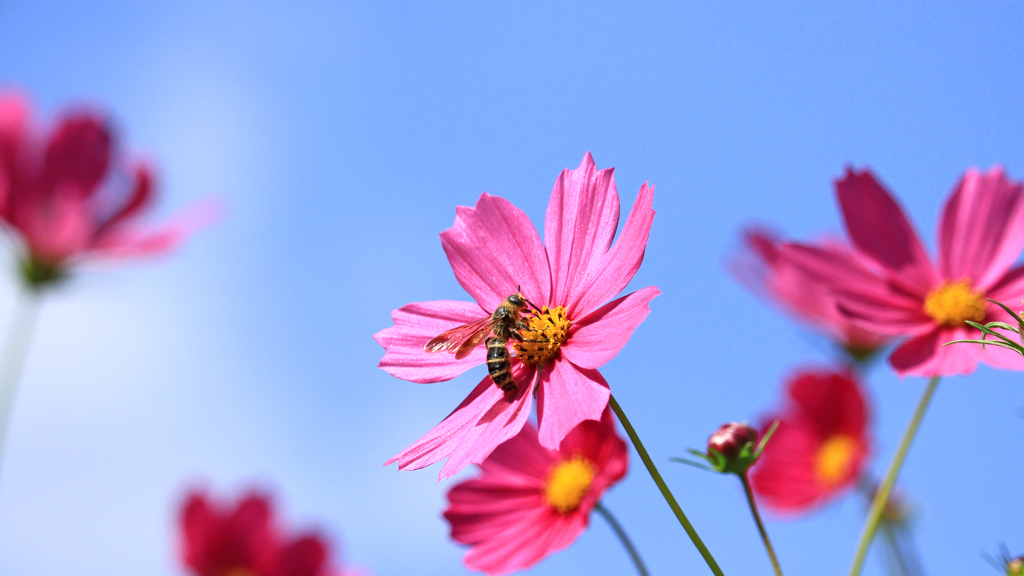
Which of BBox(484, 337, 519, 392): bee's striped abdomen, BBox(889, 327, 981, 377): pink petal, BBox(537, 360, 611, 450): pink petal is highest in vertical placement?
BBox(484, 337, 519, 392): bee's striped abdomen

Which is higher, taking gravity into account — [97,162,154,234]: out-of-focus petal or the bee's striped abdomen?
[97,162,154,234]: out-of-focus petal

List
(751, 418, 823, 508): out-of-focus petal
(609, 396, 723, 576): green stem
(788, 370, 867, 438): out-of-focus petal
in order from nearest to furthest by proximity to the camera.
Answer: (609, 396, 723, 576): green stem < (751, 418, 823, 508): out-of-focus petal < (788, 370, 867, 438): out-of-focus petal

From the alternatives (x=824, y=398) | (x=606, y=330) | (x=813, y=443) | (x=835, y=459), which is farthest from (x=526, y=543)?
(x=824, y=398)

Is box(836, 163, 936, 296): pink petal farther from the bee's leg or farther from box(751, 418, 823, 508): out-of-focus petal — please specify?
box(751, 418, 823, 508): out-of-focus petal

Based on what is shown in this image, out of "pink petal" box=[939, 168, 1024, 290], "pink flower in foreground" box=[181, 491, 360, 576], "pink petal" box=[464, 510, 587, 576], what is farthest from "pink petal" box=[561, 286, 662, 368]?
"pink flower in foreground" box=[181, 491, 360, 576]

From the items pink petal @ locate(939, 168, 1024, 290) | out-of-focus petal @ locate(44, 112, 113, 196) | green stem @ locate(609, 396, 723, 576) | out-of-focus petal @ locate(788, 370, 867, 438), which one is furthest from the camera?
out-of-focus petal @ locate(44, 112, 113, 196)

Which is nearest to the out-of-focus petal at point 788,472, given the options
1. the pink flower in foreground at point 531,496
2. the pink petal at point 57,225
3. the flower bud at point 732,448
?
the pink flower in foreground at point 531,496

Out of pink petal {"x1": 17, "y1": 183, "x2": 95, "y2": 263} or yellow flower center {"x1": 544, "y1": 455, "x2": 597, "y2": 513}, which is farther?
pink petal {"x1": 17, "y1": 183, "x2": 95, "y2": 263}

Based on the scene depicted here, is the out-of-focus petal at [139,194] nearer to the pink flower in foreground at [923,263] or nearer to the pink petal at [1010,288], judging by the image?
the pink flower in foreground at [923,263]
